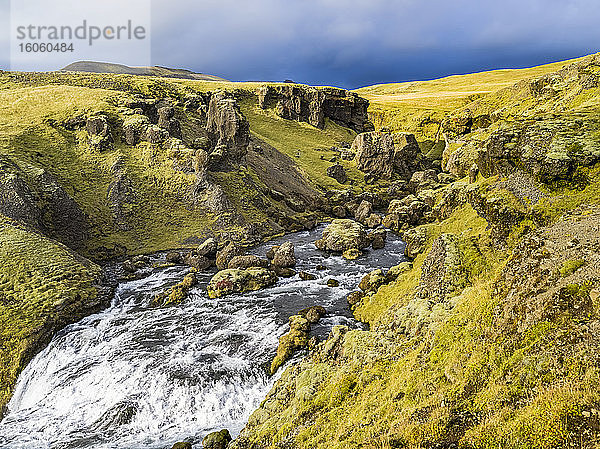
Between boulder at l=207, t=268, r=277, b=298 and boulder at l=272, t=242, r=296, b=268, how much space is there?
3623mm

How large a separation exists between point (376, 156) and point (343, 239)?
63444mm

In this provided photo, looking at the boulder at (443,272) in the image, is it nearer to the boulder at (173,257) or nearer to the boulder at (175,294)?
the boulder at (175,294)

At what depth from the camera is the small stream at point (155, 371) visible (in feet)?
75.4

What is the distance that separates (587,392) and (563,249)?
6.15m

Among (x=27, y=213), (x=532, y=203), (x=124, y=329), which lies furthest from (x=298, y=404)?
(x=27, y=213)

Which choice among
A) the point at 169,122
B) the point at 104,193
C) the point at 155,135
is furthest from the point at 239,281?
the point at 169,122

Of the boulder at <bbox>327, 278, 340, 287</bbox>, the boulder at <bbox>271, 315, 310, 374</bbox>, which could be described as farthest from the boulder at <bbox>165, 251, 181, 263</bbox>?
the boulder at <bbox>271, 315, 310, 374</bbox>

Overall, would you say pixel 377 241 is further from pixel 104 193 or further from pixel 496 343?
pixel 104 193

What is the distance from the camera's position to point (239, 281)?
131 ft

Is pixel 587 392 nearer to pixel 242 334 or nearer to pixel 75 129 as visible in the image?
pixel 242 334

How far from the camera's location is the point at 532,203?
725 inches

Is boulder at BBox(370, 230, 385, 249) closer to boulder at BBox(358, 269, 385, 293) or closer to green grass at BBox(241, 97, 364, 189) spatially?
boulder at BBox(358, 269, 385, 293)

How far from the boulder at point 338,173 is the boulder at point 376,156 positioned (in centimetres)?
974

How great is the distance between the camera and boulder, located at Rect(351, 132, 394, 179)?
10588 centimetres
